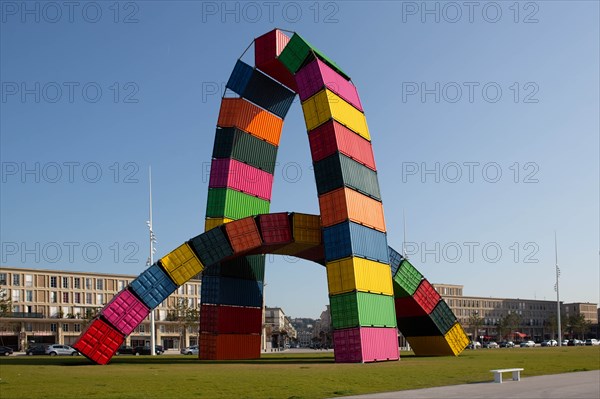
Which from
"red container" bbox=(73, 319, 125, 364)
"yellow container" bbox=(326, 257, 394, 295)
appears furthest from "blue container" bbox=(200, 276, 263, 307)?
"yellow container" bbox=(326, 257, 394, 295)

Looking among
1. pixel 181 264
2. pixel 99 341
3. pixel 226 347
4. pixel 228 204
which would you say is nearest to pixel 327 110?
pixel 228 204

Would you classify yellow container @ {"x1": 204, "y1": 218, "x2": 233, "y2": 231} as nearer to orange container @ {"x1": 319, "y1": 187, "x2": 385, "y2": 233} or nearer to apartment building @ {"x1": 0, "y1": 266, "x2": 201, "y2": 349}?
orange container @ {"x1": 319, "y1": 187, "x2": 385, "y2": 233}

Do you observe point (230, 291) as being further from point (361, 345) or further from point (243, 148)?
point (361, 345)

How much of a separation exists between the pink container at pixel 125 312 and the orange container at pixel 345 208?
15.1 m

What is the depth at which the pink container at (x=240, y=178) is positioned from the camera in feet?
203

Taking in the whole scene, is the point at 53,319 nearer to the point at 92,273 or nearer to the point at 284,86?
the point at 92,273

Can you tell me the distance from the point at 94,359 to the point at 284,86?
29.2 m

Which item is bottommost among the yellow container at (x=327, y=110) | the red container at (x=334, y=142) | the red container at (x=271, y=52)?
the red container at (x=334, y=142)

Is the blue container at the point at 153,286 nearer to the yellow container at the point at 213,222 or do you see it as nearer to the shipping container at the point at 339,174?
the yellow container at the point at 213,222

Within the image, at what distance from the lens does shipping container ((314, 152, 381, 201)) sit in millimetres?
51906

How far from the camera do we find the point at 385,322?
53000 millimetres

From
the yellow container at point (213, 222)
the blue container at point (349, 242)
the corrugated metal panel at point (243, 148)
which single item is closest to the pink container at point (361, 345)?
the blue container at point (349, 242)

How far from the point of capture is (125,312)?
52.6 m

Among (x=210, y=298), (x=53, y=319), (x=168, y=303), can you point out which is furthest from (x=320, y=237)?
(x=168, y=303)
